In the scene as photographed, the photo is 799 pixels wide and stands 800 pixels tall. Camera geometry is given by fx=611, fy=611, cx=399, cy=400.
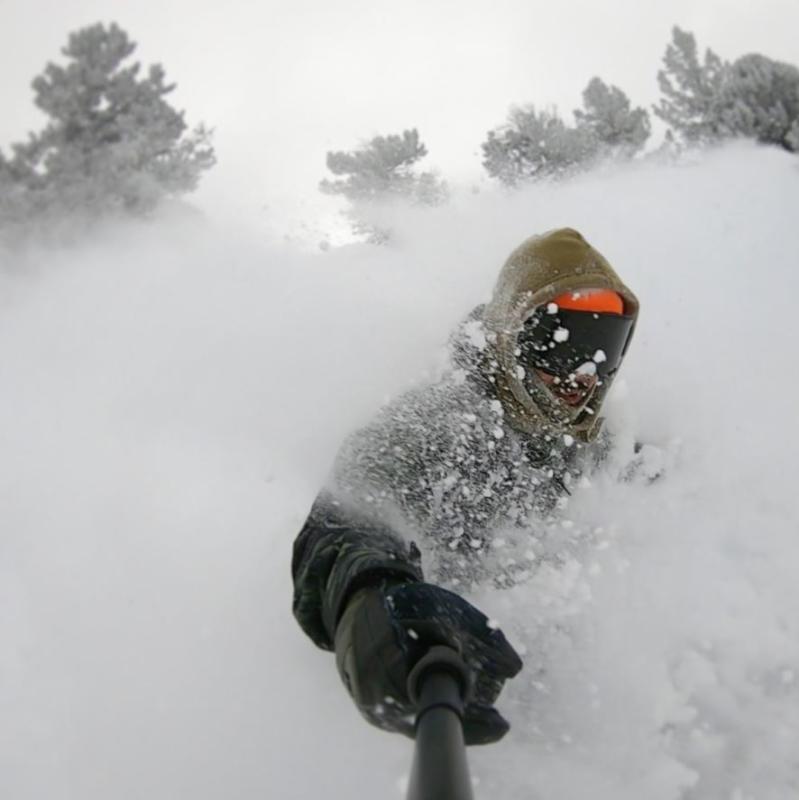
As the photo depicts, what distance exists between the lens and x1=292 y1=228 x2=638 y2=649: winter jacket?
6.51 ft

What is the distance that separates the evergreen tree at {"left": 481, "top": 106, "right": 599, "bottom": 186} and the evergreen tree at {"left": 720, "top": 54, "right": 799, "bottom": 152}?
8.52 ft

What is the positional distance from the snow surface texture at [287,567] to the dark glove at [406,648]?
0.87 metres

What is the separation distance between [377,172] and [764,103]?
747 cm

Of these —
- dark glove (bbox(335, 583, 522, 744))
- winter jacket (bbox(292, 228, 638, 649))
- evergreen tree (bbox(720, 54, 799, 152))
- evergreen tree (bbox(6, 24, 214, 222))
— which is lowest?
dark glove (bbox(335, 583, 522, 744))

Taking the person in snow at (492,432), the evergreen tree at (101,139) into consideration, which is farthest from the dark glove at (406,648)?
the evergreen tree at (101,139)

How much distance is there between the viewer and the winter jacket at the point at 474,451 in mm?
1985

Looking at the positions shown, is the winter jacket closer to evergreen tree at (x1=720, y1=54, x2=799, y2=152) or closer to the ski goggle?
the ski goggle

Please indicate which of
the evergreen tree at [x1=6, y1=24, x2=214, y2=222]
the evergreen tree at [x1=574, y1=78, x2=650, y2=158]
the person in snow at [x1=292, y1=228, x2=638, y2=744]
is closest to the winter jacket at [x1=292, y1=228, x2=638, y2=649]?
the person in snow at [x1=292, y1=228, x2=638, y2=744]

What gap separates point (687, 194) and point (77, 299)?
723cm

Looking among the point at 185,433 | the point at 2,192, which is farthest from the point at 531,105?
the point at 185,433

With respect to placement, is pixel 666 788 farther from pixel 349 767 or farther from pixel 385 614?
pixel 385 614

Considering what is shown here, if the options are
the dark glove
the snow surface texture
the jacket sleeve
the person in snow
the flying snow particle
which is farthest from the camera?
the flying snow particle

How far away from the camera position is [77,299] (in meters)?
5.86

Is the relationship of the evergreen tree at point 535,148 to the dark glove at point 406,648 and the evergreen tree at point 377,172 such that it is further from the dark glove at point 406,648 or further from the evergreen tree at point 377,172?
the dark glove at point 406,648
